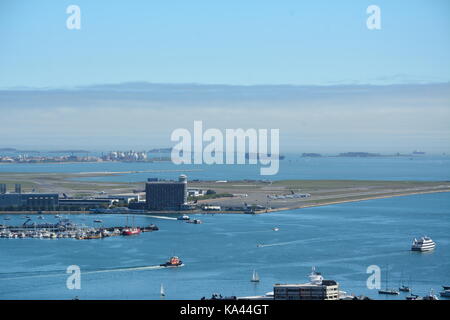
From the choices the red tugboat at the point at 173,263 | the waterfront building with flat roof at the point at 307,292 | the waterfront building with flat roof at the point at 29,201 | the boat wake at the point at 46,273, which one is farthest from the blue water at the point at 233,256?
the waterfront building with flat roof at the point at 29,201

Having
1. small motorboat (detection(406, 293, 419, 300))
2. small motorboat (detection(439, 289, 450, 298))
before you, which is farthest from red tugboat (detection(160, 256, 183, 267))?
small motorboat (detection(439, 289, 450, 298))

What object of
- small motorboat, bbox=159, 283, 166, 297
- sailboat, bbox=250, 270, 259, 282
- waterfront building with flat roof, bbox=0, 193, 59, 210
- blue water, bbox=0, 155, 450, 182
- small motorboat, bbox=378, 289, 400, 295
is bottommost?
small motorboat, bbox=378, 289, 400, 295

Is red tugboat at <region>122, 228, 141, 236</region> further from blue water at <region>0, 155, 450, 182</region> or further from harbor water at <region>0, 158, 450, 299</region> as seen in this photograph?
blue water at <region>0, 155, 450, 182</region>

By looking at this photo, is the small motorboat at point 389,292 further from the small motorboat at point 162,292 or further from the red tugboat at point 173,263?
the red tugboat at point 173,263

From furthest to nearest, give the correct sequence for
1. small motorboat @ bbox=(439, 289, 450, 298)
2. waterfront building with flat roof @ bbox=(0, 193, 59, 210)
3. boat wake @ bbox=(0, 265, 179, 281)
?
waterfront building with flat roof @ bbox=(0, 193, 59, 210)
boat wake @ bbox=(0, 265, 179, 281)
small motorboat @ bbox=(439, 289, 450, 298)

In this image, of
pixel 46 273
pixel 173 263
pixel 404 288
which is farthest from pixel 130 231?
pixel 404 288

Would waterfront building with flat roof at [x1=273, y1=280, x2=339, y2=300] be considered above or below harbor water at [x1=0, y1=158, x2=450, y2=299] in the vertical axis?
above

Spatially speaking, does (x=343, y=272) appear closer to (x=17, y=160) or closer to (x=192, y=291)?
(x=192, y=291)
